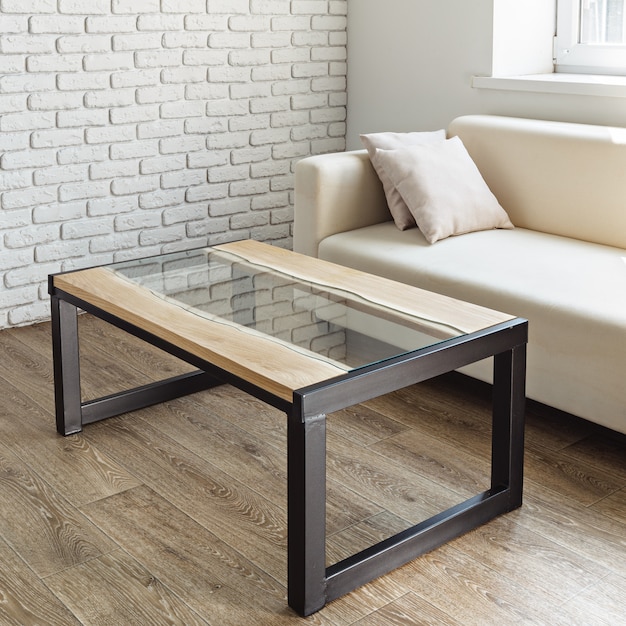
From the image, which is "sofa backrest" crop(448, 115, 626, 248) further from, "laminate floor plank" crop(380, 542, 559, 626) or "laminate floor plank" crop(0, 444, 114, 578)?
"laminate floor plank" crop(0, 444, 114, 578)

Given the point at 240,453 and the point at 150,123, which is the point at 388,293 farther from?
the point at 150,123

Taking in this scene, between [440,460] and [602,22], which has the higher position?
[602,22]

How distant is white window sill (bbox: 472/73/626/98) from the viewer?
3.02 m

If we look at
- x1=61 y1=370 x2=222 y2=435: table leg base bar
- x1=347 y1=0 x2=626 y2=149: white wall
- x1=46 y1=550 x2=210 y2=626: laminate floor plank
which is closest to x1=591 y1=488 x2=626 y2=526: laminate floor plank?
x1=46 y1=550 x2=210 y2=626: laminate floor plank

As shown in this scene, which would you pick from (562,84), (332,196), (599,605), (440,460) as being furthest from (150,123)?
(599,605)

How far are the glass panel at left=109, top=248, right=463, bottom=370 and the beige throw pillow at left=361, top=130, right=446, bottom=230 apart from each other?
2.36 feet

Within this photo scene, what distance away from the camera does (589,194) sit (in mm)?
2830

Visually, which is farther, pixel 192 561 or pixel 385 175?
pixel 385 175

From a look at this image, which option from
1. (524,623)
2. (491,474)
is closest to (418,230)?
(491,474)

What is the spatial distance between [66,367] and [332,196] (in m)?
1.08

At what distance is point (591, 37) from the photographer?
3449 mm

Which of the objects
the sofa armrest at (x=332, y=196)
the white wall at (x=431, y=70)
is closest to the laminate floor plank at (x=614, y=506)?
the sofa armrest at (x=332, y=196)

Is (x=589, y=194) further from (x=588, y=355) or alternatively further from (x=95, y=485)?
(x=95, y=485)

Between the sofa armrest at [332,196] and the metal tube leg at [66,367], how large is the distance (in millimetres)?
943
